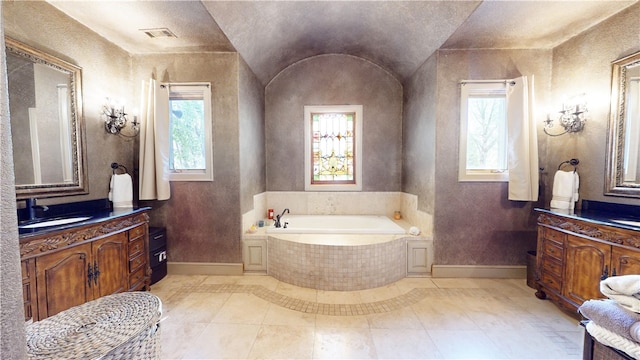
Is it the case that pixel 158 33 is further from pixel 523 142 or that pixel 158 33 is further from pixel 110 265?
pixel 523 142

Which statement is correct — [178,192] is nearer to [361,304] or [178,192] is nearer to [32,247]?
[32,247]

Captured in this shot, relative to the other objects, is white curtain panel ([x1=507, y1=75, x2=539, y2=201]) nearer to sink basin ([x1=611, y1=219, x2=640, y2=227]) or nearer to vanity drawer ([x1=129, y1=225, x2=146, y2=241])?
sink basin ([x1=611, y1=219, x2=640, y2=227])

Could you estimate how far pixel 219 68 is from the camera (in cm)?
279

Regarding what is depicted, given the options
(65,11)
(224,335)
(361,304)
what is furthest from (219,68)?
(361,304)

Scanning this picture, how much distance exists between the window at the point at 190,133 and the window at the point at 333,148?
1461mm

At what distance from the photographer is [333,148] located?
12.7 feet

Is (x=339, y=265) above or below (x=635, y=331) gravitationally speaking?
below

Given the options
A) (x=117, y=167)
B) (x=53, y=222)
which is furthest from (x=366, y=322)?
(x=117, y=167)

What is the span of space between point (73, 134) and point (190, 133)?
1002 mm

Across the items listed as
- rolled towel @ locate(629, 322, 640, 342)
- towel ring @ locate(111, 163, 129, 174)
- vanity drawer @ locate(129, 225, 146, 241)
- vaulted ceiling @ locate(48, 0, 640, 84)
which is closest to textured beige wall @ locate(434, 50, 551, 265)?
vaulted ceiling @ locate(48, 0, 640, 84)

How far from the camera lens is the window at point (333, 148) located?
148 inches

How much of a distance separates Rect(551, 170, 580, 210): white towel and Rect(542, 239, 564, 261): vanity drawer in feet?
1.30

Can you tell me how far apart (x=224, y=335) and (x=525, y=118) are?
11.6ft

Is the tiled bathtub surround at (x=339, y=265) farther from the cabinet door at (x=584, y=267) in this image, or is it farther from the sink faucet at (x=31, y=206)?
the sink faucet at (x=31, y=206)
